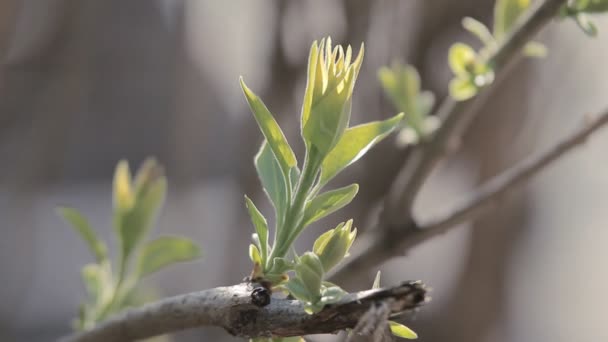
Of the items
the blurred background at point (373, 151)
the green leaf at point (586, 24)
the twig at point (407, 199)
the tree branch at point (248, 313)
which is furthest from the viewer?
the blurred background at point (373, 151)

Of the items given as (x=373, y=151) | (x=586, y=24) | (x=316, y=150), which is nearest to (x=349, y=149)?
(x=316, y=150)

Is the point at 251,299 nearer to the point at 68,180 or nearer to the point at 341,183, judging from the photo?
the point at 341,183

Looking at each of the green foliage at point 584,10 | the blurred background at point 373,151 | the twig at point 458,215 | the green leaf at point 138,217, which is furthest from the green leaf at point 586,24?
the blurred background at point 373,151

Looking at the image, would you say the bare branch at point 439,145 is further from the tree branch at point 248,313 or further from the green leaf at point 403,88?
the tree branch at point 248,313

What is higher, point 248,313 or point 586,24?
point 586,24

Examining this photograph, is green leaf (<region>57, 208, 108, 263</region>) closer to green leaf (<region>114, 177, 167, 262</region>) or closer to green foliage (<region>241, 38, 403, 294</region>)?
green leaf (<region>114, 177, 167, 262</region>)

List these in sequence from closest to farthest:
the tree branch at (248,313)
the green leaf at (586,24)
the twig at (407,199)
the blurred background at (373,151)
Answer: the tree branch at (248,313), the green leaf at (586,24), the twig at (407,199), the blurred background at (373,151)

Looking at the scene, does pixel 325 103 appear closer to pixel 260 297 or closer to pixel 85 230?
pixel 260 297
